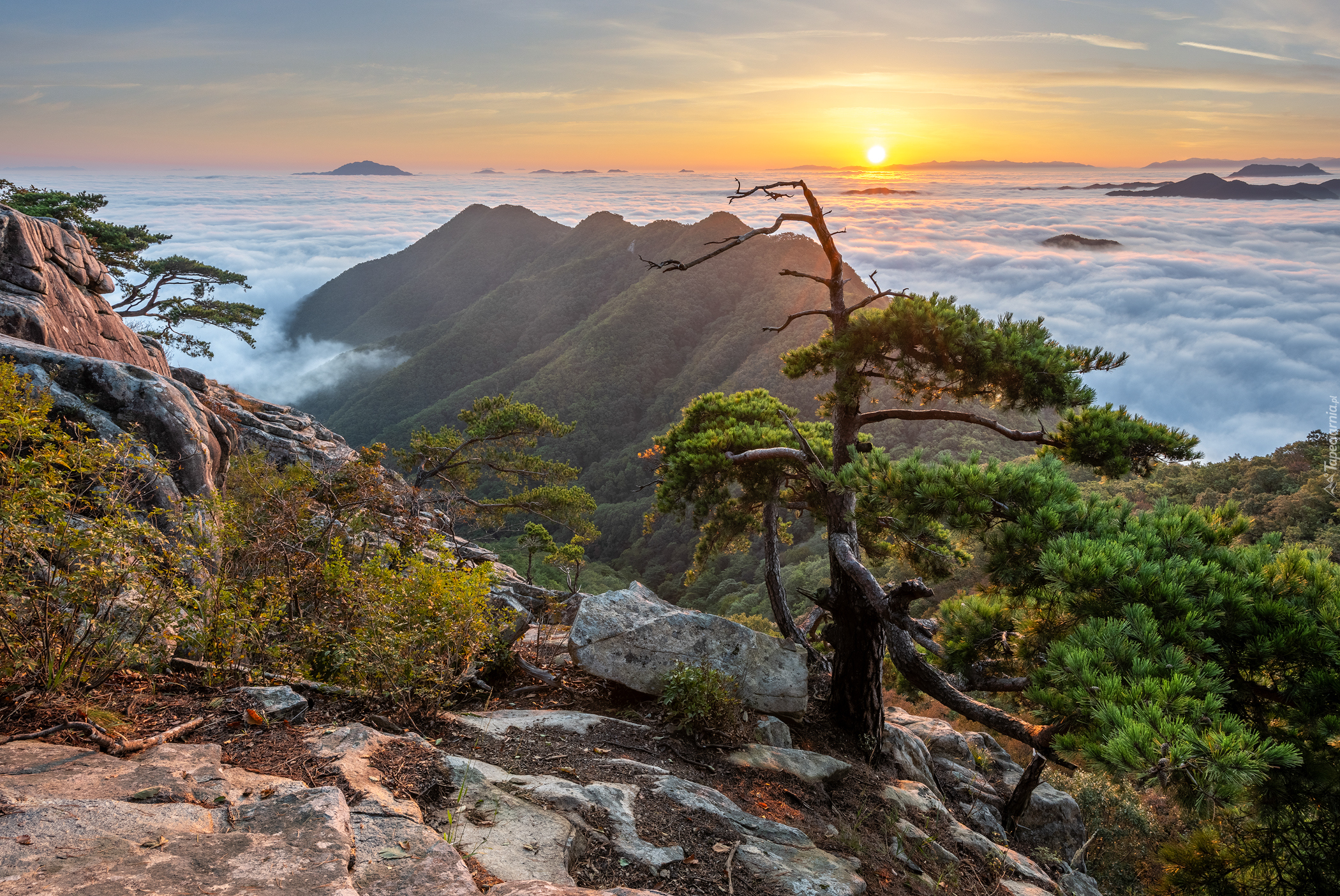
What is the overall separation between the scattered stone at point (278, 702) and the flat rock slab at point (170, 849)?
63.4 inches

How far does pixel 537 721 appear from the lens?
6.67m

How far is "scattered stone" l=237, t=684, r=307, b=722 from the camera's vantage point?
5.38 metres

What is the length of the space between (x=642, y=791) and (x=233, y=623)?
3829mm

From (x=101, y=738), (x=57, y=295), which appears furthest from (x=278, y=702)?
(x=57, y=295)

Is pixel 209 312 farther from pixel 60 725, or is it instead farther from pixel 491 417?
pixel 60 725

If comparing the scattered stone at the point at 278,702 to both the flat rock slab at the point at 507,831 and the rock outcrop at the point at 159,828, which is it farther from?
the flat rock slab at the point at 507,831

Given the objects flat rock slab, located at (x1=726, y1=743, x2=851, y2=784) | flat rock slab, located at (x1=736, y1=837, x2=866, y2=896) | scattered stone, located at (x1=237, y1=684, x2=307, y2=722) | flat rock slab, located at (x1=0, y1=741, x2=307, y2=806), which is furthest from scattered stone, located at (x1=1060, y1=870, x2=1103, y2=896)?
flat rock slab, located at (x1=0, y1=741, x2=307, y2=806)

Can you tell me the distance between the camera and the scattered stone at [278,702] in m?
5.38

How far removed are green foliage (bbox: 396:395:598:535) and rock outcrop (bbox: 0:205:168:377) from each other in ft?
24.0

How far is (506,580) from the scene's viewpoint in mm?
16078

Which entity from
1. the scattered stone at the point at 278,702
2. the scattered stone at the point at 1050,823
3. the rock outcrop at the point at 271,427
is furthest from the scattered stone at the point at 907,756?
the rock outcrop at the point at 271,427

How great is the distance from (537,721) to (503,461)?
14.5 metres

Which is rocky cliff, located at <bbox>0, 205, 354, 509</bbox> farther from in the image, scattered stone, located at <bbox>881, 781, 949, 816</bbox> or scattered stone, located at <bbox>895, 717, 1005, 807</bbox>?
scattered stone, located at <bbox>895, 717, 1005, 807</bbox>

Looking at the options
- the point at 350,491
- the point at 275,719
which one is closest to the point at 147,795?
the point at 275,719
